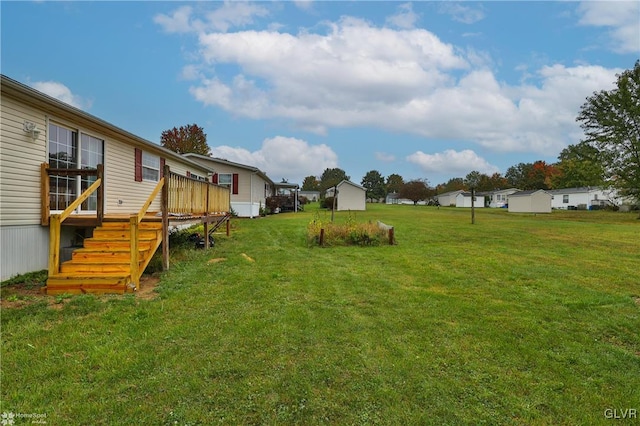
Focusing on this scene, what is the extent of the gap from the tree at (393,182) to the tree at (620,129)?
6287cm

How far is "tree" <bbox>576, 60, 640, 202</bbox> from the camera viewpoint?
84.9ft

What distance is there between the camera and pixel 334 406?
8.07 ft

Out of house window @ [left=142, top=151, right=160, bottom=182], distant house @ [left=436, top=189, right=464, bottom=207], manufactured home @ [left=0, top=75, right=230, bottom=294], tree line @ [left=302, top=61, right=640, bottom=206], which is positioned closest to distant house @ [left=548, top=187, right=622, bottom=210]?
distant house @ [left=436, top=189, right=464, bottom=207]

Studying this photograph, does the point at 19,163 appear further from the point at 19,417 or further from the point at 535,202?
the point at 535,202

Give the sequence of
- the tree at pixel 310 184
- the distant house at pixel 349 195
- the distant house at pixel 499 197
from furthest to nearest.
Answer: the tree at pixel 310 184
the distant house at pixel 499 197
the distant house at pixel 349 195

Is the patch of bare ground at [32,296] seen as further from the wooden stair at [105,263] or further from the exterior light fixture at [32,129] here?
the exterior light fixture at [32,129]

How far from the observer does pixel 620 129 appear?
86.7ft

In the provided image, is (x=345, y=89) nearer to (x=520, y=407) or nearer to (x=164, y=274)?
(x=164, y=274)

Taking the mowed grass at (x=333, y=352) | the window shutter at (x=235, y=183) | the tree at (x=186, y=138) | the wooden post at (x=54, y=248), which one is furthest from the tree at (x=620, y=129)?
the tree at (x=186, y=138)

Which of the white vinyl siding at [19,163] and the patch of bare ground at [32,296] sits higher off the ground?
the white vinyl siding at [19,163]

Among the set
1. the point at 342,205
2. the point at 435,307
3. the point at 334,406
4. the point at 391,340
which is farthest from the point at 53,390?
the point at 342,205

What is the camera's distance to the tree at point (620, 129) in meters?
25.9

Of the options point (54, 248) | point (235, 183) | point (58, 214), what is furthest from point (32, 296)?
point (235, 183)

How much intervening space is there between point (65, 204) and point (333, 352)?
6.96 meters
